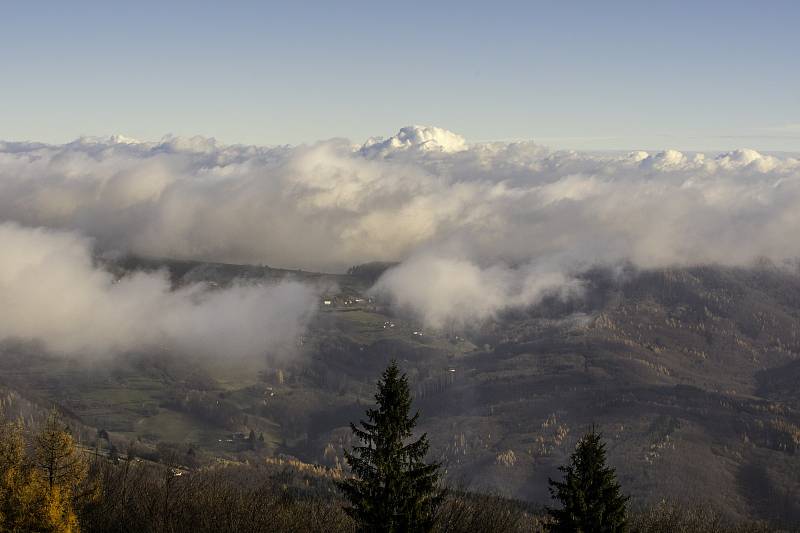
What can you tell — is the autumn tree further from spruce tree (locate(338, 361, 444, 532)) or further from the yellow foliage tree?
spruce tree (locate(338, 361, 444, 532))

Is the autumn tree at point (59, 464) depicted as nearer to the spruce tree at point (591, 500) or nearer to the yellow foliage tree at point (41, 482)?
the yellow foliage tree at point (41, 482)

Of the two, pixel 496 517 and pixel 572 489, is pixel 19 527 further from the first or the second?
pixel 496 517

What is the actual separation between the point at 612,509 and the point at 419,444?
60.5 feet

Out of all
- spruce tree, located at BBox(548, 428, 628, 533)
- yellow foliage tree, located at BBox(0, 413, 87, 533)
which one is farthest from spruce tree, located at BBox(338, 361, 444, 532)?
yellow foliage tree, located at BBox(0, 413, 87, 533)

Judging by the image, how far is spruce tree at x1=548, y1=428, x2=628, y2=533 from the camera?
6456cm

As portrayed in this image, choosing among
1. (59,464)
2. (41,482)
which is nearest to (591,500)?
(41,482)

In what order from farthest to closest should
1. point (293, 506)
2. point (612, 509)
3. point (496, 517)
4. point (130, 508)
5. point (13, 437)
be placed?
point (293, 506)
point (496, 517)
point (130, 508)
point (13, 437)
point (612, 509)

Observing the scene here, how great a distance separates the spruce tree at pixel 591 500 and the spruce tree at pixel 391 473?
41.8ft

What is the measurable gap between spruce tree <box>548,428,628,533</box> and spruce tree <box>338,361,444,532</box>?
12.7 m

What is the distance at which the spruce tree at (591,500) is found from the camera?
212 ft

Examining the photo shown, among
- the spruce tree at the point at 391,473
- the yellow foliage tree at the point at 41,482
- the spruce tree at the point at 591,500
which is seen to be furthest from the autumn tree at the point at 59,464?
the spruce tree at the point at 591,500

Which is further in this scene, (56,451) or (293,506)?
(293,506)

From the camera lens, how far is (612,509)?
64.9 m

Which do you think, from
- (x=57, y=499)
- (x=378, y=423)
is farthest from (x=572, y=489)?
(x=57, y=499)
